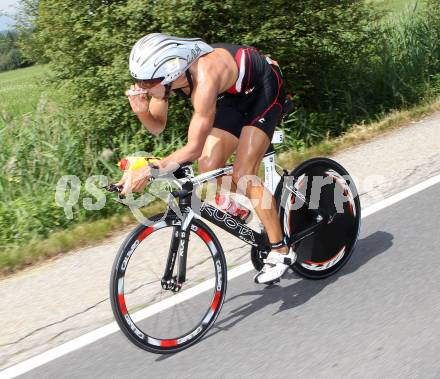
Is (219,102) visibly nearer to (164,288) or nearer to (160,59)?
(160,59)

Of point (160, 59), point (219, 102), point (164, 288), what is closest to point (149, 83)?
point (160, 59)

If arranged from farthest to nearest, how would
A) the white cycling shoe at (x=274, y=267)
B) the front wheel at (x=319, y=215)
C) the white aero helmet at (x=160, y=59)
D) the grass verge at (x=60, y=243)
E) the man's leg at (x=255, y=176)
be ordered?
the grass verge at (x=60, y=243) → the front wheel at (x=319, y=215) → the white cycling shoe at (x=274, y=267) → the man's leg at (x=255, y=176) → the white aero helmet at (x=160, y=59)

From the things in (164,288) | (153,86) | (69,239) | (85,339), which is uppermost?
(153,86)

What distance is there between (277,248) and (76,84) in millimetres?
5914

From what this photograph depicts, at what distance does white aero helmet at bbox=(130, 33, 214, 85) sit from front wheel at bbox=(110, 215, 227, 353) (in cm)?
82

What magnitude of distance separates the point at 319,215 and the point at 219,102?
3.70 feet

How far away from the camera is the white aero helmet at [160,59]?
3.75 metres

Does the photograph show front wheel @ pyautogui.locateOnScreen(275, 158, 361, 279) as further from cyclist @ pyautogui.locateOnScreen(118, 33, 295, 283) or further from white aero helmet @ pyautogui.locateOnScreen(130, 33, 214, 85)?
white aero helmet @ pyautogui.locateOnScreen(130, 33, 214, 85)

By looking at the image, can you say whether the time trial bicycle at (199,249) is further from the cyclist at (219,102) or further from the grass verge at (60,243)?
the grass verge at (60,243)

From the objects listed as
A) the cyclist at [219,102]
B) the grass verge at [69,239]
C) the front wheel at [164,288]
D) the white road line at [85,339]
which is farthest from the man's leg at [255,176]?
the grass verge at [69,239]

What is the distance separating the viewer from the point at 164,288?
4.23 meters

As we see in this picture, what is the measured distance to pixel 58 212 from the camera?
6.79 meters

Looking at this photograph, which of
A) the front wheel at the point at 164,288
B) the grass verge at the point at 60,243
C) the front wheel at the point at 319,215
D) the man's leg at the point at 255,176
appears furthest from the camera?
the grass verge at the point at 60,243

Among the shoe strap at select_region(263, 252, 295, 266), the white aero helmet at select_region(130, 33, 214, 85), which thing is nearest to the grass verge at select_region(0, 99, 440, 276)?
the shoe strap at select_region(263, 252, 295, 266)
